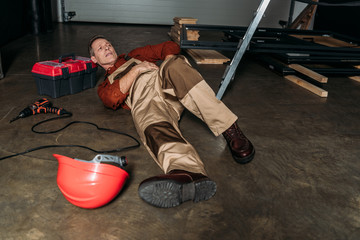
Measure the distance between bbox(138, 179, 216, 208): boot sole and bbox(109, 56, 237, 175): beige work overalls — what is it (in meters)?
0.14

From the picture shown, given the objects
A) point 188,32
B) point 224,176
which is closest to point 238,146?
point 224,176

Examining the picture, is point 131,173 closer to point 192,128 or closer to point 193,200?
point 193,200

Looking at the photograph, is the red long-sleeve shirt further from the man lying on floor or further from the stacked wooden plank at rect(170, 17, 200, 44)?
the stacked wooden plank at rect(170, 17, 200, 44)

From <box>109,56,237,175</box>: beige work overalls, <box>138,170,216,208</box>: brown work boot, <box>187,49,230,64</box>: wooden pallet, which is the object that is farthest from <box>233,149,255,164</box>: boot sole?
<box>187,49,230,64</box>: wooden pallet

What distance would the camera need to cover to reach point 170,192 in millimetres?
1383

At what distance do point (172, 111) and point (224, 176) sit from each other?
65cm

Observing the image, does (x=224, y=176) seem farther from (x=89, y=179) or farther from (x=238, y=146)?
(x=89, y=179)

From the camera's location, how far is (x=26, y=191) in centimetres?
153

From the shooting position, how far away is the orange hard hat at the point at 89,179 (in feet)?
4.12

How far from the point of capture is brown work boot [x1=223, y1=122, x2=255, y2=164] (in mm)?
1869

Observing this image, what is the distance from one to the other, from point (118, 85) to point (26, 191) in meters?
0.97

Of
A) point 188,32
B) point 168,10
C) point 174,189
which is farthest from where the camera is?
point 168,10

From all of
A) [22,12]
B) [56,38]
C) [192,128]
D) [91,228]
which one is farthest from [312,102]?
[22,12]

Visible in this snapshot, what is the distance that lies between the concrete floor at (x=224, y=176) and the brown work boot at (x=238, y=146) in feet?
0.16
